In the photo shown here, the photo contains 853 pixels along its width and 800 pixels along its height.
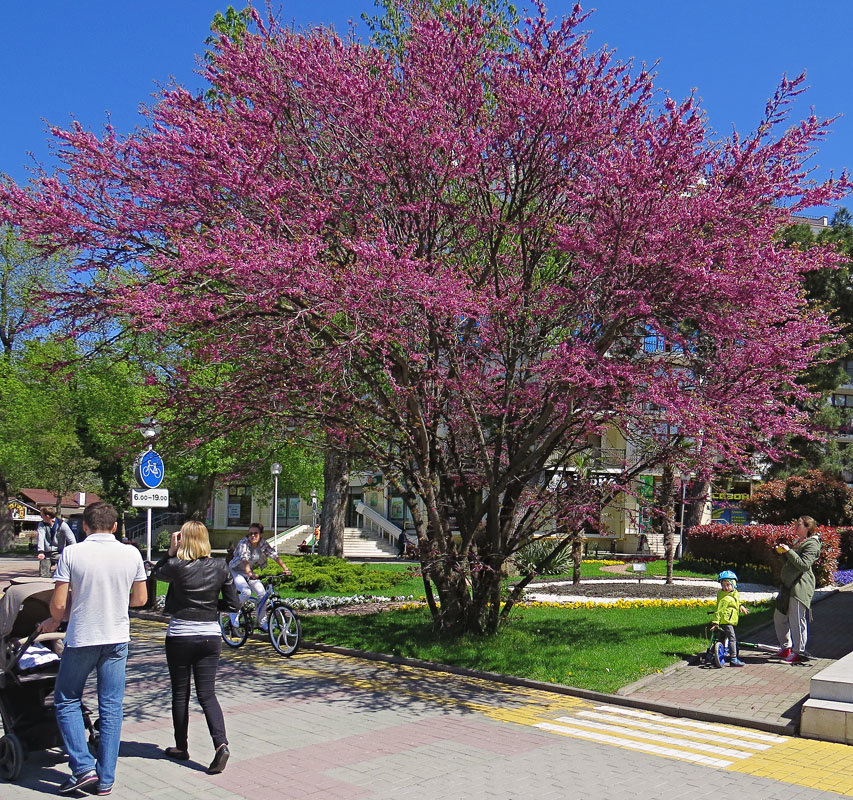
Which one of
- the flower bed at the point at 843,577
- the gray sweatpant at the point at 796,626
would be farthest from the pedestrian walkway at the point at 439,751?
the flower bed at the point at 843,577

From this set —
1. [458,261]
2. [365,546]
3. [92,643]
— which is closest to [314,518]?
[365,546]

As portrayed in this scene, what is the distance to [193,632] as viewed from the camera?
671 cm

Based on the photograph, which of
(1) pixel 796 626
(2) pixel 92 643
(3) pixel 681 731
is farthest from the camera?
(1) pixel 796 626

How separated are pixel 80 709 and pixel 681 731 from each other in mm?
5514

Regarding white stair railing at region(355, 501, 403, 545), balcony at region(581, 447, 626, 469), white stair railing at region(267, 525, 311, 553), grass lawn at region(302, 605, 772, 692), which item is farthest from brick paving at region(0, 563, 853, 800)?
white stair railing at region(267, 525, 311, 553)

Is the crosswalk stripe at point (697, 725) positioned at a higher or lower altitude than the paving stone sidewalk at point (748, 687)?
lower

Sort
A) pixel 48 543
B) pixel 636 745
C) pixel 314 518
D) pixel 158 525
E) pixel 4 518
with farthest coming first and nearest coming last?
pixel 158 525
pixel 314 518
pixel 4 518
pixel 48 543
pixel 636 745

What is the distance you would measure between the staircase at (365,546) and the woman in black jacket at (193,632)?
3564 cm

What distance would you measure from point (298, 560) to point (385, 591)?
441 centimetres

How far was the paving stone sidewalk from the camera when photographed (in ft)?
29.2

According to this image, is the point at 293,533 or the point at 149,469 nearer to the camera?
the point at 149,469

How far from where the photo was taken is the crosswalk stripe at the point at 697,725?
8.12m

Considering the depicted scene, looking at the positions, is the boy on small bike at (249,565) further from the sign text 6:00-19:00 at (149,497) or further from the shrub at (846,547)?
the shrub at (846,547)

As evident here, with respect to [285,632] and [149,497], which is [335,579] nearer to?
[149,497]
